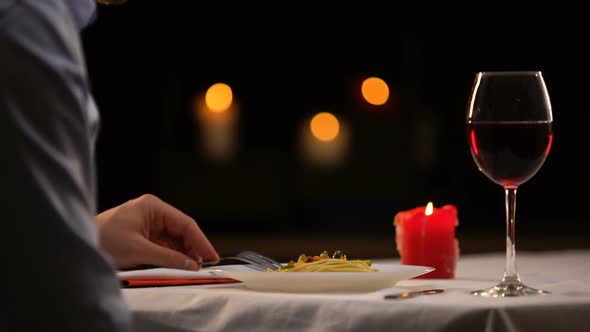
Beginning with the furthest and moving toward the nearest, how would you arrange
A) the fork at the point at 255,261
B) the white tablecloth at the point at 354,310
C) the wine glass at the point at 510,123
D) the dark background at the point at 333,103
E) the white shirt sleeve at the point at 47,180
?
the dark background at the point at 333,103
the fork at the point at 255,261
the wine glass at the point at 510,123
the white tablecloth at the point at 354,310
the white shirt sleeve at the point at 47,180

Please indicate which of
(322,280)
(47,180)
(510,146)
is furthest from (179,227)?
(47,180)

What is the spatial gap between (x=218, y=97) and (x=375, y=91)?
1242mm

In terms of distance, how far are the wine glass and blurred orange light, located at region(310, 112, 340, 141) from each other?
6843mm

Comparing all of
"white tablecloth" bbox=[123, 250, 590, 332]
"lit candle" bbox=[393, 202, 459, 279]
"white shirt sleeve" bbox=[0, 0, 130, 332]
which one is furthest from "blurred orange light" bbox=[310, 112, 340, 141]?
"white shirt sleeve" bbox=[0, 0, 130, 332]

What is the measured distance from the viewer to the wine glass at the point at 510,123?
1221 mm

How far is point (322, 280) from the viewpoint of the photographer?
1.13 meters

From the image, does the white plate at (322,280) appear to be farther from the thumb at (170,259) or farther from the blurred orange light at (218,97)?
the blurred orange light at (218,97)

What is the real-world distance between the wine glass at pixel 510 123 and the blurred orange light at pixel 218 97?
688cm

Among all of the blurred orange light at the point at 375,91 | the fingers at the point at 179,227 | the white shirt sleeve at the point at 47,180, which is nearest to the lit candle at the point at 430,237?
the fingers at the point at 179,227

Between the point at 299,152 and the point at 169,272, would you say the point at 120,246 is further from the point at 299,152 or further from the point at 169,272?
the point at 299,152

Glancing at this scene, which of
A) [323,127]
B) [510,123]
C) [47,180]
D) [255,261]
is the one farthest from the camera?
[323,127]

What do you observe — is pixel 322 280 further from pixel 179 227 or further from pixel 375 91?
pixel 375 91

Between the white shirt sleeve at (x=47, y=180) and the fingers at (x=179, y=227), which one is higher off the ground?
the white shirt sleeve at (x=47, y=180)

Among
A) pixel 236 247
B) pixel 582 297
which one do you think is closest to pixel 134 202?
pixel 582 297
